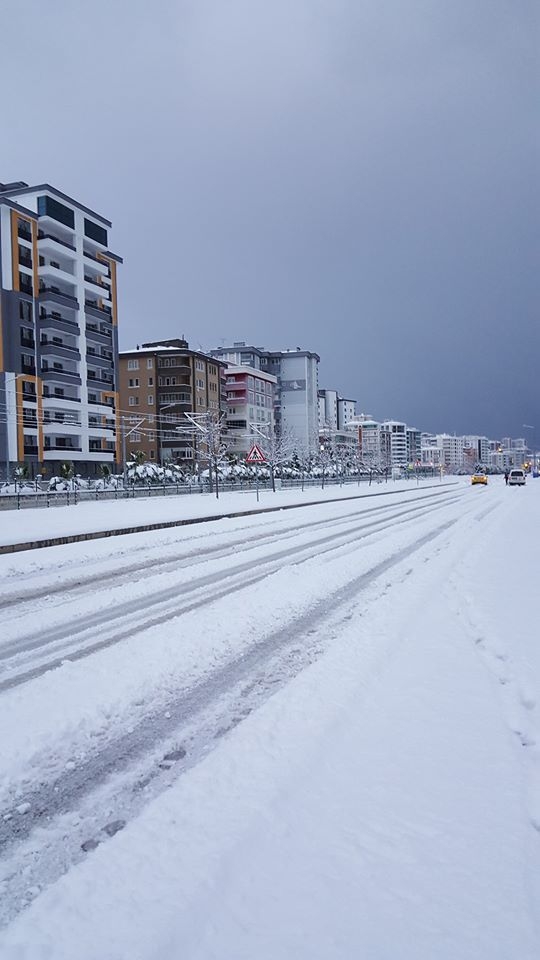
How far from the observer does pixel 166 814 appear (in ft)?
10.6

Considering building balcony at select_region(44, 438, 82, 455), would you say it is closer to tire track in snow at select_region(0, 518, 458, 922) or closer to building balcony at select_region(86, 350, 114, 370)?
building balcony at select_region(86, 350, 114, 370)

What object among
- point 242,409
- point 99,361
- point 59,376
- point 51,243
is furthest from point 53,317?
point 242,409

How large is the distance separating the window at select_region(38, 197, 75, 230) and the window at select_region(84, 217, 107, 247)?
80.6 inches

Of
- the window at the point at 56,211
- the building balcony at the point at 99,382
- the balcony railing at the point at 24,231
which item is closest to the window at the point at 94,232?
the window at the point at 56,211

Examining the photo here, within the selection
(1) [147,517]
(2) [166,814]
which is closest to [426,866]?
(2) [166,814]

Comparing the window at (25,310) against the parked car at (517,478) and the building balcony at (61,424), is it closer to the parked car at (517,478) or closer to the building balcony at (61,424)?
the building balcony at (61,424)

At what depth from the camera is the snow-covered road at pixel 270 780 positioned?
2.47 m

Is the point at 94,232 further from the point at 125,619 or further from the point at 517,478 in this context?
the point at 125,619

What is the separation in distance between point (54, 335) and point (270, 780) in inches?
2278

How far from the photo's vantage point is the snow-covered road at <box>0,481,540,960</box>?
2.47 metres

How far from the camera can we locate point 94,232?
60.4 m

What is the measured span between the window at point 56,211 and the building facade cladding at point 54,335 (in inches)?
3.5

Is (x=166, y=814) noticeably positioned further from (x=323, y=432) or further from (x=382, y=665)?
(x=323, y=432)

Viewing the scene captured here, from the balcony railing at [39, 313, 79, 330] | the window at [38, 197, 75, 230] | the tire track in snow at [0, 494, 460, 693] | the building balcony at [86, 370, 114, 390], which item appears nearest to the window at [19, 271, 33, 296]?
the balcony railing at [39, 313, 79, 330]
